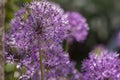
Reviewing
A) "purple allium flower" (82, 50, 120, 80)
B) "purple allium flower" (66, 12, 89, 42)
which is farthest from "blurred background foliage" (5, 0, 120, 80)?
"purple allium flower" (82, 50, 120, 80)

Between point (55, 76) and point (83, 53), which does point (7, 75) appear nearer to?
point (55, 76)

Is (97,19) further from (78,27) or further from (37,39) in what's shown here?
(37,39)

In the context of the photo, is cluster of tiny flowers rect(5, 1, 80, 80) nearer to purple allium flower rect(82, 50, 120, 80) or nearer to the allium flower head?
the allium flower head

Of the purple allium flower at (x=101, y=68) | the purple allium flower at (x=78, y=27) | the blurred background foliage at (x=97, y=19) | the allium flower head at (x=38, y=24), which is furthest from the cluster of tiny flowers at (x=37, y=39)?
the blurred background foliage at (x=97, y=19)

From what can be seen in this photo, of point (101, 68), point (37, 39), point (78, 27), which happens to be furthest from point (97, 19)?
point (37, 39)

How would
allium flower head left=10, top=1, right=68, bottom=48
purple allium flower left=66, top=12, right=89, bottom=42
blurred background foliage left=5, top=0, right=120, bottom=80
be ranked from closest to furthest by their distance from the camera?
1. allium flower head left=10, top=1, right=68, bottom=48
2. purple allium flower left=66, top=12, right=89, bottom=42
3. blurred background foliage left=5, top=0, right=120, bottom=80

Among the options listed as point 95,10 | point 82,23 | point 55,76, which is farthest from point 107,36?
point 55,76
